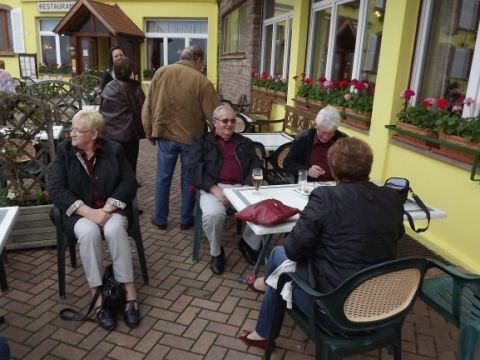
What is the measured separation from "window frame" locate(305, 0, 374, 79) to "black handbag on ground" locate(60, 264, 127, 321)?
139 inches

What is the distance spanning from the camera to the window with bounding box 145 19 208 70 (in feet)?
46.9

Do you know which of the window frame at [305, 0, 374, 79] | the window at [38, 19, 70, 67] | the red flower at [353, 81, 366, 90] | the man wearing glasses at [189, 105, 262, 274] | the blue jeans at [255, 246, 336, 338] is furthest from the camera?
the window at [38, 19, 70, 67]

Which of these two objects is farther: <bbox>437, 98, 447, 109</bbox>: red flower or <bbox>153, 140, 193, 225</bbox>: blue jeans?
<bbox>153, 140, 193, 225</bbox>: blue jeans

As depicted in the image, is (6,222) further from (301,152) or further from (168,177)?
(301,152)

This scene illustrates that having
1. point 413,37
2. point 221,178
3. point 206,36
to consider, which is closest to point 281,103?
point 413,37

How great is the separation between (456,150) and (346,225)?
6.09ft

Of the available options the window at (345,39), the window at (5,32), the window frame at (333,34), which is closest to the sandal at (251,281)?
the window at (345,39)

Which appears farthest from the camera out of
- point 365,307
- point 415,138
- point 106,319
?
point 415,138

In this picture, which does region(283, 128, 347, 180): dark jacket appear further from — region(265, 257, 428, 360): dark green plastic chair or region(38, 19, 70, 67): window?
region(38, 19, 70, 67): window

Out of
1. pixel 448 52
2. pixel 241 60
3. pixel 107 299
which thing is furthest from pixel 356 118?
pixel 241 60

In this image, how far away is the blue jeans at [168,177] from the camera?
3.63 meters

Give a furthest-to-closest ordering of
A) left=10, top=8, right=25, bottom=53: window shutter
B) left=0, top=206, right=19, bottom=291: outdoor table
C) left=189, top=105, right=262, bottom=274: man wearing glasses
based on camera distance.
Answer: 1. left=10, top=8, right=25, bottom=53: window shutter
2. left=189, top=105, right=262, bottom=274: man wearing glasses
3. left=0, top=206, right=19, bottom=291: outdoor table

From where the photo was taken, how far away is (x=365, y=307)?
166 cm

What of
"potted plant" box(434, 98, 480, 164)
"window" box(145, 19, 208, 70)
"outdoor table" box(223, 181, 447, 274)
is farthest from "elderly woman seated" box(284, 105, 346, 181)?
"window" box(145, 19, 208, 70)
